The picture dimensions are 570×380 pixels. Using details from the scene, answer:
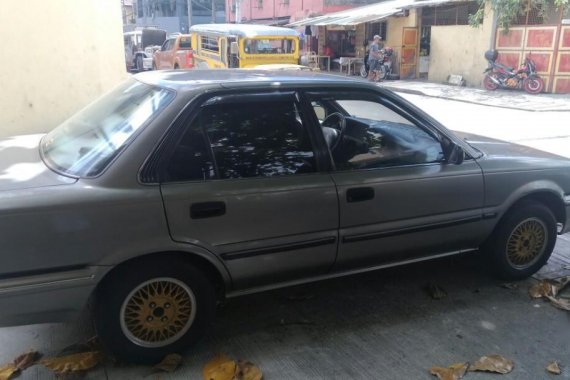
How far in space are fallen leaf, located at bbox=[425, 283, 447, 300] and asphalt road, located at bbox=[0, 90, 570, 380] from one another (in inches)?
1.1

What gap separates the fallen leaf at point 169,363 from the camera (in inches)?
112

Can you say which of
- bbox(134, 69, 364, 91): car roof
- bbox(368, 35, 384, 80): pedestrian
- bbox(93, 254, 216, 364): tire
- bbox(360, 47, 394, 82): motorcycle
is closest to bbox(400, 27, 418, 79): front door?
bbox(360, 47, 394, 82): motorcycle

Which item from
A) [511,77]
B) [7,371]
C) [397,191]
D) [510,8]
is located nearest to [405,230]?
[397,191]

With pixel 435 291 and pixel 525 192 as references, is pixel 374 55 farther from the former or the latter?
pixel 435 291

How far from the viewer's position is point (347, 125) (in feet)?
12.5

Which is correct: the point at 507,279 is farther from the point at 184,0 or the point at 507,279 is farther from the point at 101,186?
the point at 184,0

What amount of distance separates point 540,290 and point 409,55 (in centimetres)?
1954

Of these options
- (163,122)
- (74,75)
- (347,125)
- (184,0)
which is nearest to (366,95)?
(347,125)

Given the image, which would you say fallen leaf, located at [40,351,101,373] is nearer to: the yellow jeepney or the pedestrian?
the yellow jeepney

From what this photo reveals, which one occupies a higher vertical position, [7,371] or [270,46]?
[270,46]

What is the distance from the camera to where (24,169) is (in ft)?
9.37

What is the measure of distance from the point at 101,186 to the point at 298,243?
3.69 ft

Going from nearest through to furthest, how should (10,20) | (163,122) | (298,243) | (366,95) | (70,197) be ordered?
(70,197) → (163,122) → (298,243) → (366,95) → (10,20)

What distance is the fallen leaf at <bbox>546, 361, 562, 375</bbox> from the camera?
2.86 m
